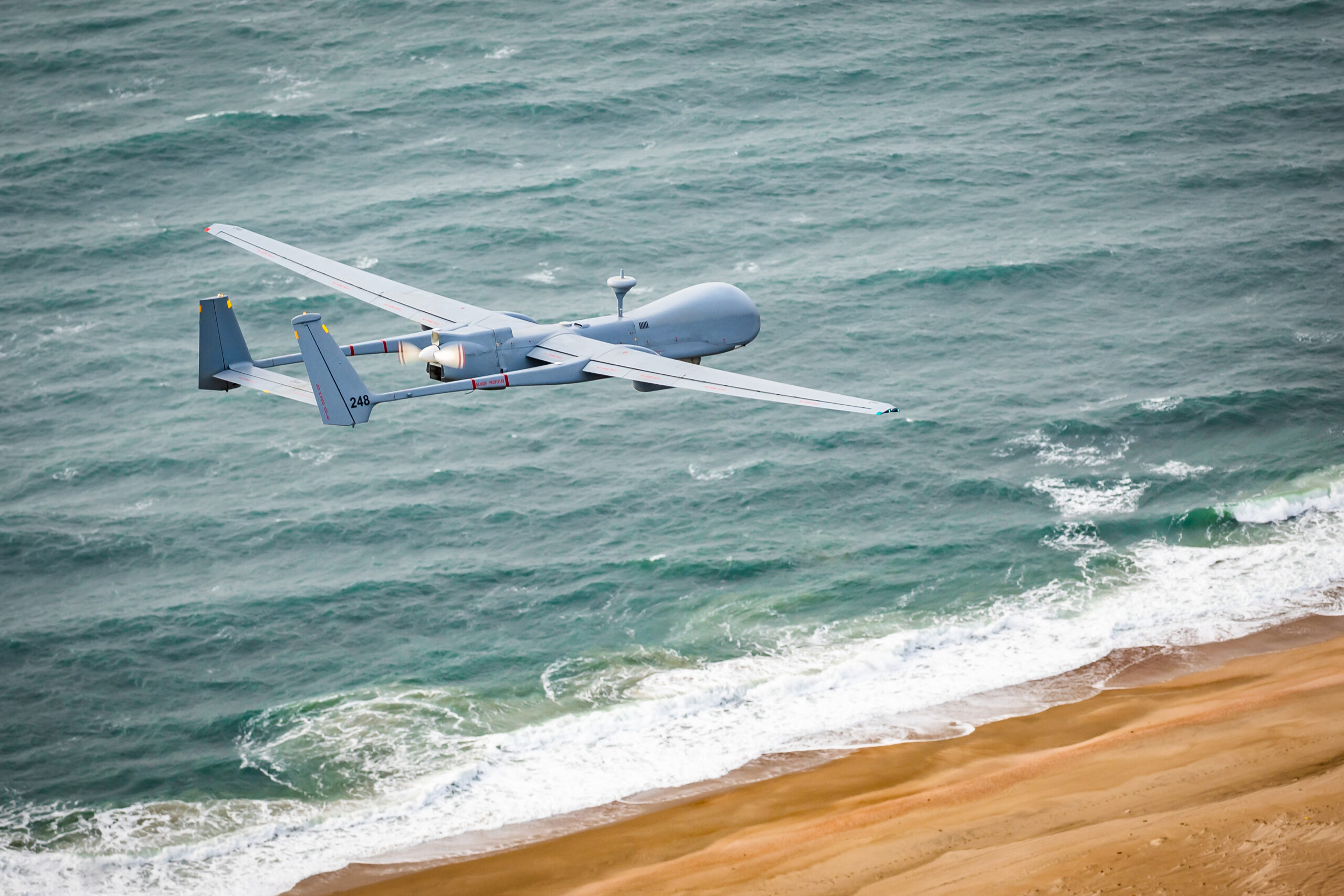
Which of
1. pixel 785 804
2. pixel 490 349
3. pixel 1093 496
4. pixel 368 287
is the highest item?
pixel 368 287

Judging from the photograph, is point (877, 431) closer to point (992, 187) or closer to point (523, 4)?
point (992, 187)

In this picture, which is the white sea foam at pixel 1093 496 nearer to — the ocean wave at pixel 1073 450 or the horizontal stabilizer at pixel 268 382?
the ocean wave at pixel 1073 450

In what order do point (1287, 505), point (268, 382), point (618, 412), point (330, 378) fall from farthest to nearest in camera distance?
point (618, 412)
point (1287, 505)
point (268, 382)
point (330, 378)

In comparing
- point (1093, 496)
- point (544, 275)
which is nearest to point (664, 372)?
point (1093, 496)

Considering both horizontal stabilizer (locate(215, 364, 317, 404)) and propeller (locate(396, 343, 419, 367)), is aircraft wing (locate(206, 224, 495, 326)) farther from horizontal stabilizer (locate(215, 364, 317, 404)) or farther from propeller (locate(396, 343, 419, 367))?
horizontal stabilizer (locate(215, 364, 317, 404))

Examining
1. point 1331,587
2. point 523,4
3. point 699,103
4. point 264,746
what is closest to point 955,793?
point 1331,587

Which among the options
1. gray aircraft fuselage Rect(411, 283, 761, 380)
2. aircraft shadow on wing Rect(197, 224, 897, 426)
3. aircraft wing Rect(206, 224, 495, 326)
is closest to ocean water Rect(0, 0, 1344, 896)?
gray aircraft fuselage Rect(411, 283, 761, 380)

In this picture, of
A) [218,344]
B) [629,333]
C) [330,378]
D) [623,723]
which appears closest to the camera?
[330,378]

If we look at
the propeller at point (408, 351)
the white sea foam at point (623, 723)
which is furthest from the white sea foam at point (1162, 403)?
the propeller at point (408, 351)

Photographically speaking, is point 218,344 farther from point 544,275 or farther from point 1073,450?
point 544,275
